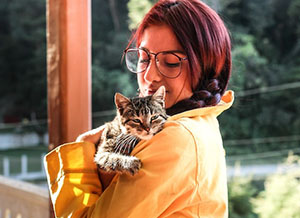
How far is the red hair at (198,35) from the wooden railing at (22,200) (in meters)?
1.06

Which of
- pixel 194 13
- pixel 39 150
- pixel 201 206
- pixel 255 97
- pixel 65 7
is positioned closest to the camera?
pixel 201 206

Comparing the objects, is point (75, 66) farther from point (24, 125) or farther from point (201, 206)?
point (24, 125)

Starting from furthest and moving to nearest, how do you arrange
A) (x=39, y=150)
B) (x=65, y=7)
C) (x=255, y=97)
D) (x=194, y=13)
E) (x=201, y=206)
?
(x=39, y=150) → (x=255, y=97) → (x=65, y=7) → (x=194, y=13) → (x=201, y=206)

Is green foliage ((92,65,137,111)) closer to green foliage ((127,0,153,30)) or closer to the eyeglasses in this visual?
green foliage ((127,0,153,30))

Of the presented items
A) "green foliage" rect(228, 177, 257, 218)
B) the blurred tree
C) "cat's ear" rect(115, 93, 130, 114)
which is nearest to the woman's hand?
"cat's ear" rect(115, 93, 130, 114)

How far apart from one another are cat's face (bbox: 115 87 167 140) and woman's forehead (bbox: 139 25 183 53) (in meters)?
0.12

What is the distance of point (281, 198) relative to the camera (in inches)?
105

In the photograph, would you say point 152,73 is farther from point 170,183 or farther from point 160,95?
point 170,183

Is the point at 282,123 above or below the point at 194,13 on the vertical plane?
below

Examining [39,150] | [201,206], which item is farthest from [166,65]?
[39,150]

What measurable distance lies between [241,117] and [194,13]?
297cm

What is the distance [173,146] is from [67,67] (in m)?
0.78

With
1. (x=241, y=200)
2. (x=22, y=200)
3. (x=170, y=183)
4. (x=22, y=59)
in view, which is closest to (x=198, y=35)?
(x=170, y=183)

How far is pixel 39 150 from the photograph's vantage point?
18.3 ft
